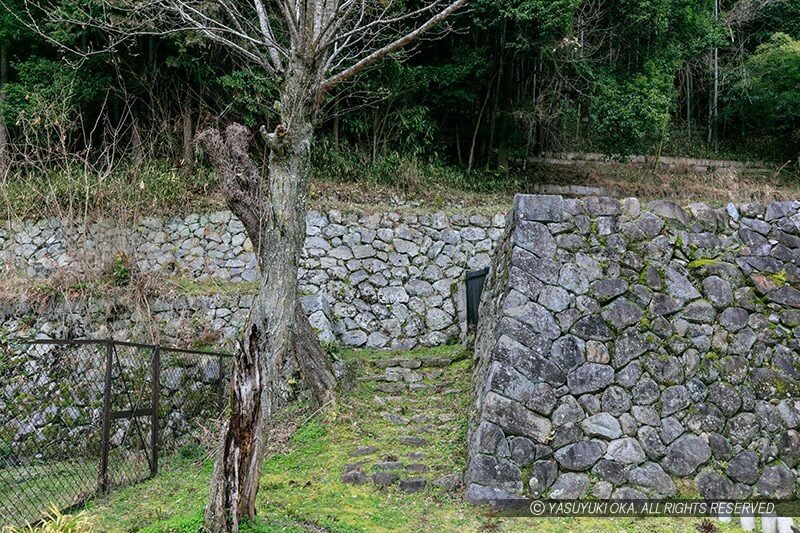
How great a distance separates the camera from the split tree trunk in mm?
3676

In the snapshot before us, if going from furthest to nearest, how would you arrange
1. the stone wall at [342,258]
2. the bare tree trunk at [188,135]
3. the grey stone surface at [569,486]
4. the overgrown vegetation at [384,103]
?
the bare tree trunk at [188,135] → the overgrown vegetation at [384,103] → the stone wall at [342,258] → the grey stone surface at [569,486]

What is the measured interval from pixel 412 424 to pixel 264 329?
2.61 m

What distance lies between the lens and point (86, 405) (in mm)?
7113

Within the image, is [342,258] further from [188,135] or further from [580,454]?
[580,454]

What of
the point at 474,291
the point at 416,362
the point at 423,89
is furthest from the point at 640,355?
the point at 423,89

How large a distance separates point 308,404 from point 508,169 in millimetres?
7385

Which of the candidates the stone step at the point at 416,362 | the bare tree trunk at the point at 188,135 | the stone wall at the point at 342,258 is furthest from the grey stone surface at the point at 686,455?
the bare tree trunk at the point at 188,135

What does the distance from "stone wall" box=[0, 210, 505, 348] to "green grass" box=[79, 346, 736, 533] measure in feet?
8.59

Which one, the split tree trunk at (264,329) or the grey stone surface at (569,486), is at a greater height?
the split tree trunk at (264,329)

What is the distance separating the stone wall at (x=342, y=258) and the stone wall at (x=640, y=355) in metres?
3.32

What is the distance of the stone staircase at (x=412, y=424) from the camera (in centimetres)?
500

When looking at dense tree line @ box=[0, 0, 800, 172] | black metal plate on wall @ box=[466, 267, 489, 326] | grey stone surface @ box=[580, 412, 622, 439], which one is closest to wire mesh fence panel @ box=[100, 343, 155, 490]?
dense tree line @ box=[0, 0, 800, 172]

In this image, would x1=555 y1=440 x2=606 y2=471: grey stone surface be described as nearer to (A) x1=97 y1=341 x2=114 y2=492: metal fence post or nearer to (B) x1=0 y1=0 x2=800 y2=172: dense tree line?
(A) x1=97 y1=341 x2=114 y2=492: metal fence post

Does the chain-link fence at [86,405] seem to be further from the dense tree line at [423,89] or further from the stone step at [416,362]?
the dense tree line at [423,89]
